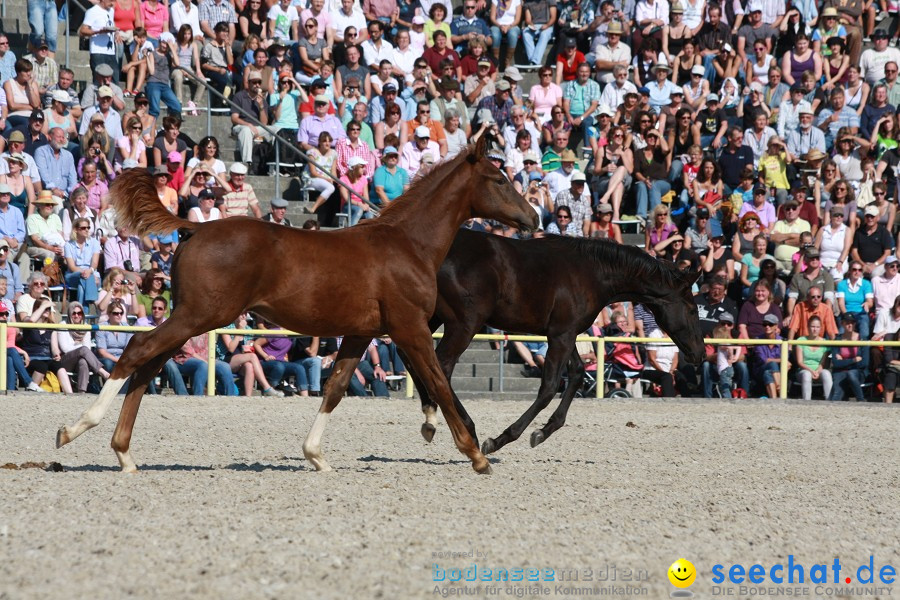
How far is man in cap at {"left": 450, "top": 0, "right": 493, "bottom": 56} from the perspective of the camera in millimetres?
21094

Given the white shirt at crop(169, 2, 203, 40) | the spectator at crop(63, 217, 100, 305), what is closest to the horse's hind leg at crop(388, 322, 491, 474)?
the spectator at crop(63, 217, 100, 305)

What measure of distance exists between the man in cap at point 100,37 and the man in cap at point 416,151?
13.6 ft

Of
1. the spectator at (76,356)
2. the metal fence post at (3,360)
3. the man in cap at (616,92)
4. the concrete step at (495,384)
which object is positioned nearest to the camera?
the metal fence post at (3,360)

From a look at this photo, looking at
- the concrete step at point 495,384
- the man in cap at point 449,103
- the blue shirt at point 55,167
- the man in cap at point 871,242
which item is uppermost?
the man in cap at point 449,103

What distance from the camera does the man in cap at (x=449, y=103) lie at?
19.2 m

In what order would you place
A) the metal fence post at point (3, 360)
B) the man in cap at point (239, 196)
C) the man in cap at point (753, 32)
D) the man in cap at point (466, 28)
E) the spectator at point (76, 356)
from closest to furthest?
the metal fence post at point (3, 360) → the spectator at point (76, 356) → the man in cap at point (239, 196) → the man in cap at point (466, 28) → the man in cap at point (753, 32)

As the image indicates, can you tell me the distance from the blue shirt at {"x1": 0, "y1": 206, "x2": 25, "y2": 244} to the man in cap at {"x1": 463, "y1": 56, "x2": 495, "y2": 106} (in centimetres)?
754

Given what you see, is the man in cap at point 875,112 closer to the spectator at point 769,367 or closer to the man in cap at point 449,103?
the spectator at point 769,367

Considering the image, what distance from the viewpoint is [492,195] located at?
9.22 m

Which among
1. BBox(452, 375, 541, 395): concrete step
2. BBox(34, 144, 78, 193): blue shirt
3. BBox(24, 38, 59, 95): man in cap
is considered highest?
BBox(24, 38, 59, 95): man in cap

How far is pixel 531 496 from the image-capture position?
741 centimetres

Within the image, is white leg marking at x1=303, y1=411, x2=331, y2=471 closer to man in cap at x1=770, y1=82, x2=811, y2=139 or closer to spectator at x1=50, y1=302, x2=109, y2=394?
spectator at x1=50, y1=302, x2=109, y2=394

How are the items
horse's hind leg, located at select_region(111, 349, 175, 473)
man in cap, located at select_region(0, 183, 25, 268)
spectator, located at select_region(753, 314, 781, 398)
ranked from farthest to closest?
1. spectator, located at select_region(753, 314, 781, 398)
2. man in cap, located at select_region(0, 183, 25, 268)
3. horse's hind leg, located at select_region(111, 349, 175, 473)

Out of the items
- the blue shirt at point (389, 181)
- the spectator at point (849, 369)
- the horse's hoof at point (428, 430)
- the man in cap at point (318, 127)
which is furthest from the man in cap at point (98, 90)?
the spectator at point (849, 369)
